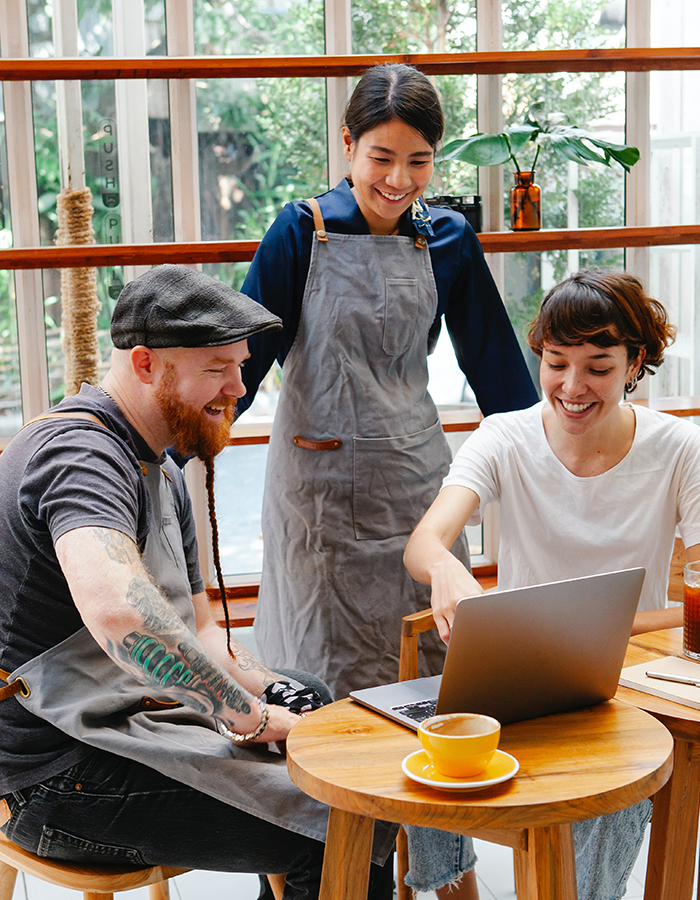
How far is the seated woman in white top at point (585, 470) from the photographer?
1.80 metres

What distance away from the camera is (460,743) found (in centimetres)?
106

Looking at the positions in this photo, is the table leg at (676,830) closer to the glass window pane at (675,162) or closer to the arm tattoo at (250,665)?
the arm tattoo at (250,665)

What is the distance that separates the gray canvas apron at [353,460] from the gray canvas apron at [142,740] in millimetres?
777

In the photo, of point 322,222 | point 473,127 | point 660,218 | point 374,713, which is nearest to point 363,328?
point 322,222

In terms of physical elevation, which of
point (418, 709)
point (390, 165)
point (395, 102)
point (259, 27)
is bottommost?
point (418, 709)

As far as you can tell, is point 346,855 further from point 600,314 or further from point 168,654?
point 600,314

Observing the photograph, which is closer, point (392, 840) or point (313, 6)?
A: point (392, 840)

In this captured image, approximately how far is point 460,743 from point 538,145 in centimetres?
225

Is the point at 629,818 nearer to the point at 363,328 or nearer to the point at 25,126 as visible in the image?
the point at 363,328

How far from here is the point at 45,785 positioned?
1360mm

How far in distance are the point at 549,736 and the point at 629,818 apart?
59 centimetres

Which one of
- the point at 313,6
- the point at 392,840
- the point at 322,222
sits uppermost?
the point at 313,6

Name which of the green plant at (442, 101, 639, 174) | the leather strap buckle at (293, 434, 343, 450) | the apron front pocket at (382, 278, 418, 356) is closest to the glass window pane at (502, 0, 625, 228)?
the green plant at (442, 101, 639, 174)

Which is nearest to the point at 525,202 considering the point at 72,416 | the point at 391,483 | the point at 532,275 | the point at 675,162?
the point at 532,275
